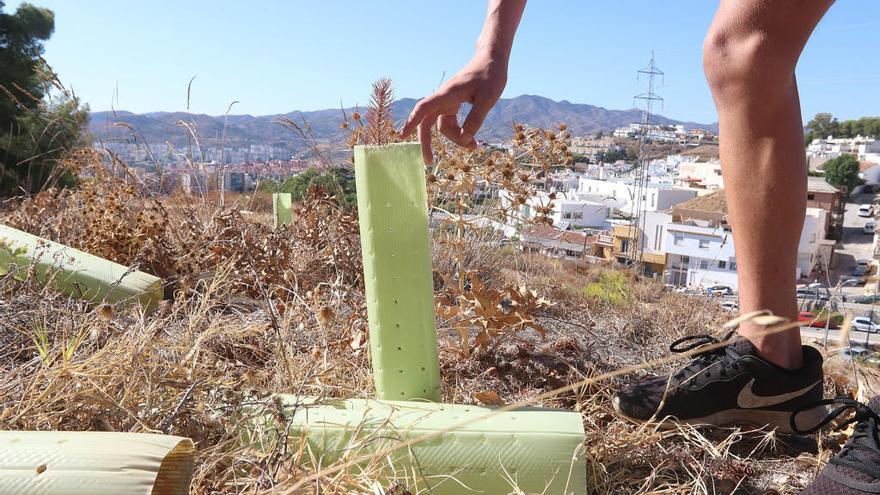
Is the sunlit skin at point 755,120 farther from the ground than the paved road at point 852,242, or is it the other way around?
the sunlit skin at point 755,120

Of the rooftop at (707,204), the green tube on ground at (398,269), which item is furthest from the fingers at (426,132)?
the rooftop at (707,204)

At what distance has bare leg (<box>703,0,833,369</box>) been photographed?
52.4 inches

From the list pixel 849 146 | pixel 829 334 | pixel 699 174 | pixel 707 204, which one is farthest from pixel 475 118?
pixel 849 146

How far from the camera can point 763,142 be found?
1.39m

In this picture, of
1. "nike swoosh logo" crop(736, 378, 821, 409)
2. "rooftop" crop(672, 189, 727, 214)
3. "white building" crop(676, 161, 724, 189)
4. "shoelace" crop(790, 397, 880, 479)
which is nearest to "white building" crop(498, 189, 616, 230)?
"nike swoosh logo" crop(736, 378, 821, 409)

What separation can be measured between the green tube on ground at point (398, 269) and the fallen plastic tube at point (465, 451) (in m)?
0.16

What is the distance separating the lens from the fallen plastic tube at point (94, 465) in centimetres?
80

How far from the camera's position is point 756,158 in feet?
4.59

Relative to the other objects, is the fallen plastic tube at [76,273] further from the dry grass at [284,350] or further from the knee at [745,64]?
the knee at [745,64]

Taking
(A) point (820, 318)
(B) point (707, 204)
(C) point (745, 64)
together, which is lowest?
(B) point (707, 204)

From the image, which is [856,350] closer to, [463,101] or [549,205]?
[549,205]

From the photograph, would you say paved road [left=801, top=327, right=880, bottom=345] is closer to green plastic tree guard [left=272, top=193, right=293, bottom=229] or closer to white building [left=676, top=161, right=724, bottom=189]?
green plastic tree guard [left=272, top=193, right=293, bottom=229]

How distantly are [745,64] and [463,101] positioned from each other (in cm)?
61

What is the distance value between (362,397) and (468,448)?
0.37 meters
